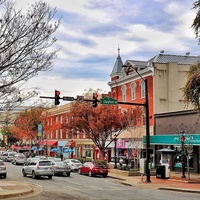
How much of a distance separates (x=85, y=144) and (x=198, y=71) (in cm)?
4286

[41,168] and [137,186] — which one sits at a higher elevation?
[41,168]

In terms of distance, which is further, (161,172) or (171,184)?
(161,172)

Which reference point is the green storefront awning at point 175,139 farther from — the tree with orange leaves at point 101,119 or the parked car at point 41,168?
the parked car at point 41,168

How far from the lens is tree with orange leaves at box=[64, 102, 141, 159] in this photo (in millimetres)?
45594

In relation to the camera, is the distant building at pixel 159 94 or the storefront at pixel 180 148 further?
the distant building at pixel 159 94

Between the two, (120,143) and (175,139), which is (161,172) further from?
(120,143)

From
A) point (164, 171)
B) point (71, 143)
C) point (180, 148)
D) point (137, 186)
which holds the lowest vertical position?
point (137, 186)

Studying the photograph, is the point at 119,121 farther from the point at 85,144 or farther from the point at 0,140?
the point at 0,140

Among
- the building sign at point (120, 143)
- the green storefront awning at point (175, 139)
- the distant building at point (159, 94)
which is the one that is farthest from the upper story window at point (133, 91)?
the green storefront awning at point (175, 139)

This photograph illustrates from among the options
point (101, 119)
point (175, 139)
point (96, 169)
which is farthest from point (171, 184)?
point (101, 119)

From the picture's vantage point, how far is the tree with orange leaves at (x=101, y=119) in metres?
45.6

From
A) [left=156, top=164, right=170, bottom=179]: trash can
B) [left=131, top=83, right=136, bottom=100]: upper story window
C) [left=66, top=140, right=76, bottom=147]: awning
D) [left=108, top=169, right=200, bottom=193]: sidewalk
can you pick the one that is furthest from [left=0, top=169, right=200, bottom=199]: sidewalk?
[left=66, top=140, right=76, bottom=147]: awning

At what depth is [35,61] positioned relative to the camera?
16562 mm

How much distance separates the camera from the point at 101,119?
149 feet
